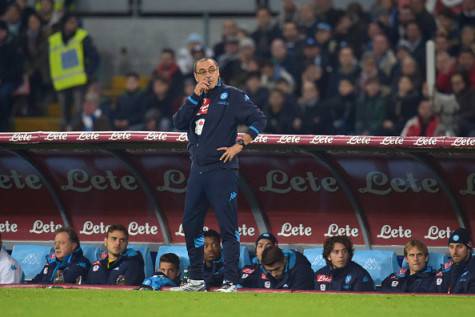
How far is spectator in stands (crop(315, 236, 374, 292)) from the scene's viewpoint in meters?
12.4

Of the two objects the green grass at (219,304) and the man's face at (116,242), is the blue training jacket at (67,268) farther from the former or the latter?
the green grass at (219,304)

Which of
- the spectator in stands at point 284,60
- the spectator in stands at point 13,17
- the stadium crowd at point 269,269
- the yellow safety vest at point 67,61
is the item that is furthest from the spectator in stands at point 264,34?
the stadium crowd at point 269,269

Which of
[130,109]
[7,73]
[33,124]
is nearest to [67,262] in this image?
[130,109]

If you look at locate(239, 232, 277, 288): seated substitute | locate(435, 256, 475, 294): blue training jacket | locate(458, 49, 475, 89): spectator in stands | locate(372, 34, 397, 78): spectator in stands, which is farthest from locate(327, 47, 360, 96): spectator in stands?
locate(435, 256, 475, 294): blue training jacket

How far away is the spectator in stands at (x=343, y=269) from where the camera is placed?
12.4 meters

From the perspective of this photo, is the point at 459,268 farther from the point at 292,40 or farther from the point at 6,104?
the point at 6,104

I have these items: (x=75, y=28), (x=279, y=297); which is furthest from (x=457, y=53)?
(x=279, y=297)

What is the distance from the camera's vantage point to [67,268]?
1312 centimetres

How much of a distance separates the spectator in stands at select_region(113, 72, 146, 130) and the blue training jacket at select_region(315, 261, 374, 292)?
7009 millimetres

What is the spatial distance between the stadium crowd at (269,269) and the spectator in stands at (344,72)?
5.55m

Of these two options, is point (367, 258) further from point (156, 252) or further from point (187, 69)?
point (187, 69)

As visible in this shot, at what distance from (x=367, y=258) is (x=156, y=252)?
2225 millimetres

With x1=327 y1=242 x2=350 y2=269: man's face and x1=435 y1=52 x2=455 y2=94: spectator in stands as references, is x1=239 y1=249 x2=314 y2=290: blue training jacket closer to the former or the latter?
x1=327 y1=242 x2=350 y2=269: man's face

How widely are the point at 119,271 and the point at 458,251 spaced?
3.16 m
